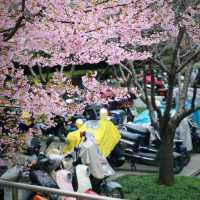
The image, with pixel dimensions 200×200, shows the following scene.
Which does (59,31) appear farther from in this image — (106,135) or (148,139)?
(148,139)

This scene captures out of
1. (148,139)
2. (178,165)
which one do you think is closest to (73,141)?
(178,165)

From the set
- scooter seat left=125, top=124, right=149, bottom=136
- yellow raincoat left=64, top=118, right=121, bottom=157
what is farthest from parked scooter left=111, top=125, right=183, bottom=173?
yellow raincoat left=64, top=118, right=121, bottom=157

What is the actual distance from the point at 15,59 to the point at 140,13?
1568mm

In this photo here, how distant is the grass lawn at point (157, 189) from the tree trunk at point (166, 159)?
0.13 meters

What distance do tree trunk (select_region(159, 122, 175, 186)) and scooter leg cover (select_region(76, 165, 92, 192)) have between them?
2.01 metres

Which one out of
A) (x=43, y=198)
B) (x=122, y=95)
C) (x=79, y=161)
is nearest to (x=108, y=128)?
(x=79, y=161)

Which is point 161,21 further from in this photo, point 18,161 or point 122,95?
point 18,161

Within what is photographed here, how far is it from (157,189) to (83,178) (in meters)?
1.92

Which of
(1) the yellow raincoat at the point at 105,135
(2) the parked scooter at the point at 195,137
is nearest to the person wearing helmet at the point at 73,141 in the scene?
(1) the yellow raincoat at the point at 105,135

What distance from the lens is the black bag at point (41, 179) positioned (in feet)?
16.3

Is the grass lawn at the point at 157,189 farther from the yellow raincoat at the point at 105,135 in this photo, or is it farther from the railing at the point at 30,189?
the railing at the point at 30,189

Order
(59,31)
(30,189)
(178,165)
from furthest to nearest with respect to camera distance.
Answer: (178,165) → (59,31) → (30,189)

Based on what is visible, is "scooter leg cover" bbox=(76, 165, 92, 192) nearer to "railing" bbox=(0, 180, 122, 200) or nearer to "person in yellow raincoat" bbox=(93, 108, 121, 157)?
"person in yellow raincoat" bbox=(93, 108, 121, 157)

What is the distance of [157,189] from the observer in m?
7.30
